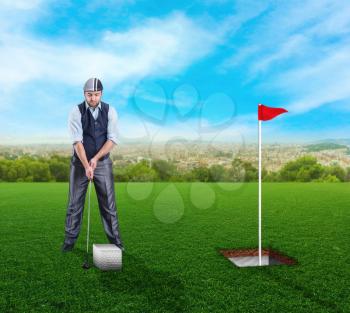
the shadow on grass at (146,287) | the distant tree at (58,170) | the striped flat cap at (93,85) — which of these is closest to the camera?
the shadow on grass at (146,287)

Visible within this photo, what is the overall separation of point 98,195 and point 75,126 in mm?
971

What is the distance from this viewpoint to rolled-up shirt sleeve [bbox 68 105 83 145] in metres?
5.73

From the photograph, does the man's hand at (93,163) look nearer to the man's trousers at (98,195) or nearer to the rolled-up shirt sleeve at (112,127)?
the man's trousers at (98,195)

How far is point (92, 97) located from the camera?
567 centimetres

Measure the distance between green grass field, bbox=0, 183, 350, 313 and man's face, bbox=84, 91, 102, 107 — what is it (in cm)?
196

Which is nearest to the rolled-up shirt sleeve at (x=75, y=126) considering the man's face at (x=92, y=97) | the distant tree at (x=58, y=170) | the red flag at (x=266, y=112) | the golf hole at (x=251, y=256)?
the man's face at (x=92, y=97)

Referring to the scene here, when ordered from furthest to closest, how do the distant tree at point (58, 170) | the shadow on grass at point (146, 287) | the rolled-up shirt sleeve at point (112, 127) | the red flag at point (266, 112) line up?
the distant tree at point (58, 170), the rolled-up shirt sleeve at point (112, 127), the red flag at point (266, 112), the shadow on grass at point (146, 287)

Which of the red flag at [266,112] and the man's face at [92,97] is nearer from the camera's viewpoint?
the red flag at [266,112]

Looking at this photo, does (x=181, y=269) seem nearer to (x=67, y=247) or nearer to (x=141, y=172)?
(x=67, y=247)

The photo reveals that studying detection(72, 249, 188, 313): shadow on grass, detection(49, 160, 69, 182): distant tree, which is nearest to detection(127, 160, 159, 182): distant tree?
detection(49, 160, 69, 182): distant tree

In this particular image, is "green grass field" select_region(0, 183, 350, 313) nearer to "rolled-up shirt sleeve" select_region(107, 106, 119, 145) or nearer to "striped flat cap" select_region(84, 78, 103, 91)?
"rolled-up shirt sleeve" select_region(107, 106, 119, 145)

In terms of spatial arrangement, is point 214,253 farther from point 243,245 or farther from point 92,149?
point 92,149

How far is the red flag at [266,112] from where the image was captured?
17.7 ft

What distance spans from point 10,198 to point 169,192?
5.64 m
